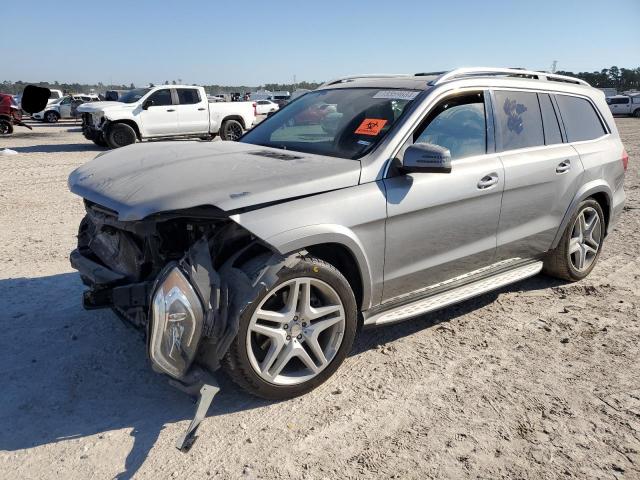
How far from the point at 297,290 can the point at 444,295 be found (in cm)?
130

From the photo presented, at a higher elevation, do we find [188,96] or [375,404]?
[188,96]

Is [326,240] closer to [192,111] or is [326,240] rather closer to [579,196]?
[579,196]

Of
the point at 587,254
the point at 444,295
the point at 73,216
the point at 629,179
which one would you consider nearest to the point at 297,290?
the point at 444,295

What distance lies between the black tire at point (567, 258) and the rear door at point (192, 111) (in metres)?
14.0

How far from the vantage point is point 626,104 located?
36875 millimetres

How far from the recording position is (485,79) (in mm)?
4246

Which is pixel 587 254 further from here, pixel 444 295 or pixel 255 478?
pixel 255 478

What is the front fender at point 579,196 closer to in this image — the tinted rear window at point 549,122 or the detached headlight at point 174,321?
the tinted rear window at point 549,122

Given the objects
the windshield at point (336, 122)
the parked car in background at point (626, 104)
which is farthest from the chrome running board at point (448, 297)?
the parked car in background at point (626, 104)

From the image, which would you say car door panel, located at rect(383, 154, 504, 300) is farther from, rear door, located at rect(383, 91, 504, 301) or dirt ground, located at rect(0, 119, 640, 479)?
dirt ground, located at rect(0, 119, 640, 479)

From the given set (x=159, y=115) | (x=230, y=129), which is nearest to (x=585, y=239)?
(x=159, y=115)

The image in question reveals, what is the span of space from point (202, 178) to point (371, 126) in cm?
128

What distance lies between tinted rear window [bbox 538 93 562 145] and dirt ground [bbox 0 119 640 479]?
1383 mm

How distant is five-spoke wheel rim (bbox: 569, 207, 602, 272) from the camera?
5.11 m
